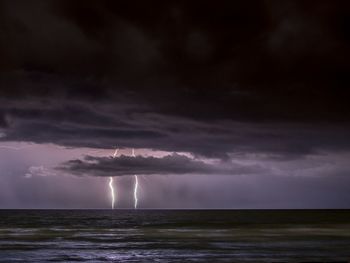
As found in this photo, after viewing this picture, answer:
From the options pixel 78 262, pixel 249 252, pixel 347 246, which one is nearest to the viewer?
pixel 78 262

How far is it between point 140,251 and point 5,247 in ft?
49.0

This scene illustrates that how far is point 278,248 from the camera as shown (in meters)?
52.2

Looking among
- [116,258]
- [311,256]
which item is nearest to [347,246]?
[311,256]

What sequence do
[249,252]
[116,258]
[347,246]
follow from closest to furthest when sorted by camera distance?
[116,258] < [249,252] < [347,246]

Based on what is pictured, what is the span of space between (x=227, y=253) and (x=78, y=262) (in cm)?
1422

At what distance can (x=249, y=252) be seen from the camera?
1948 inches

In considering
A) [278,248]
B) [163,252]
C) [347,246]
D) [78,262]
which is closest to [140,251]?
[163,252]

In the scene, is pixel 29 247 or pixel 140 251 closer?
pixel 140 251

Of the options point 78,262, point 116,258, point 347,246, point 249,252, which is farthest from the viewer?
point 347,246

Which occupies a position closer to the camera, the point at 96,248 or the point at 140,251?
the point at 140,251

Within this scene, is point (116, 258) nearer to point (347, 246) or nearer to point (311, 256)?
point (311, 256)

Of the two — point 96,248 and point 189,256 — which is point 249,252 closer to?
point 189,256

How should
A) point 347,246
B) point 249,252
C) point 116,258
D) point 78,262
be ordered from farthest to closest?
point 347,246 → point 249,252 → point 116,258 → point 78,262

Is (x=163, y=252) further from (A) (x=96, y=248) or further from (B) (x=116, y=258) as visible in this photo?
(A) (x=96, y=248)
